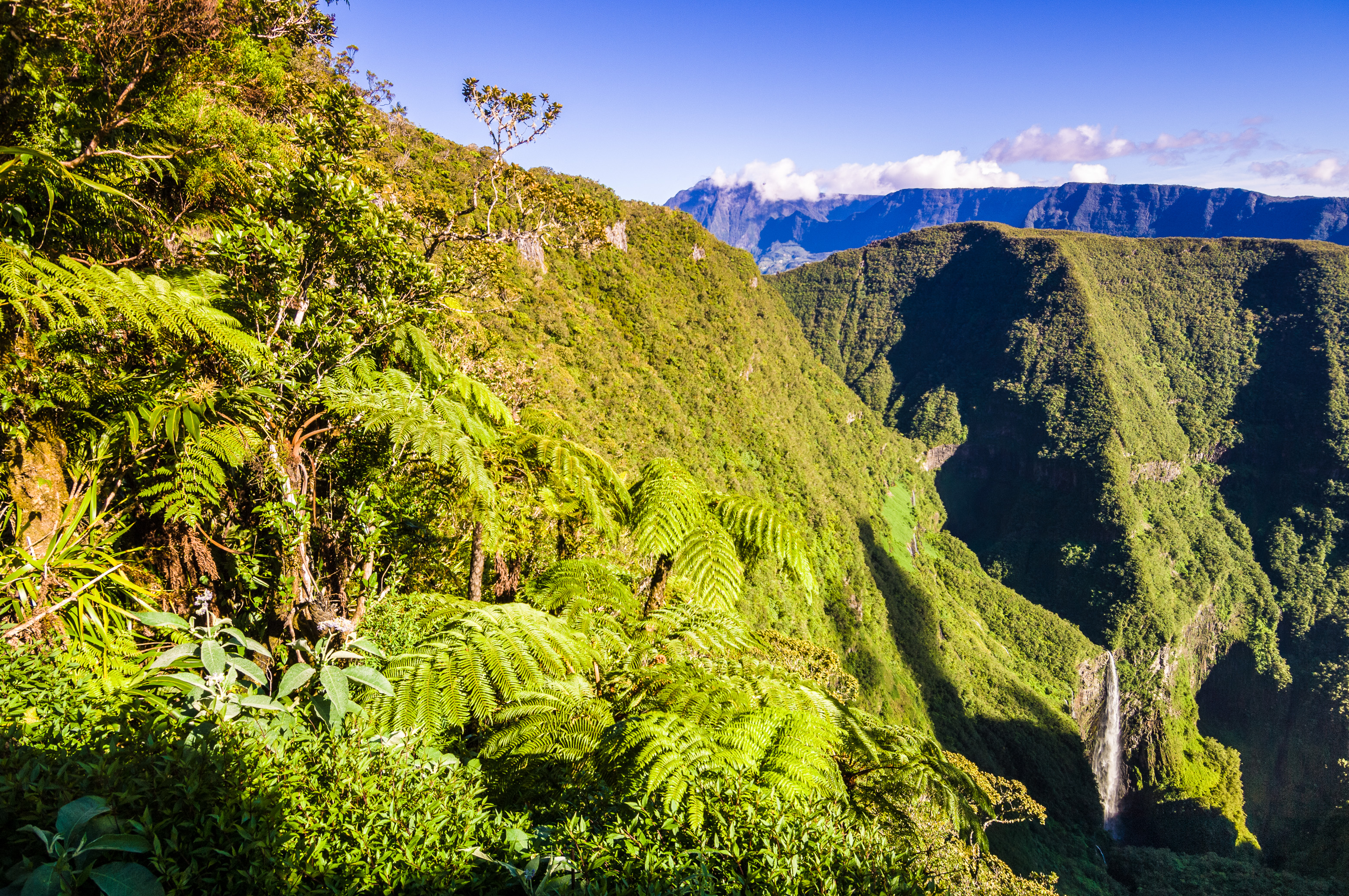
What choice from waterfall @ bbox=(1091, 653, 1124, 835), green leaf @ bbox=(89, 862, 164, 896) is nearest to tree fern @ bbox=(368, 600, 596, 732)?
green leaf @ bbox=(89, 862, 164, 896)

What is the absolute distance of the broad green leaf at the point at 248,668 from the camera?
66.6 inches

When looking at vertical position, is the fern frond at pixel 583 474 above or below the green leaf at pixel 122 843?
above

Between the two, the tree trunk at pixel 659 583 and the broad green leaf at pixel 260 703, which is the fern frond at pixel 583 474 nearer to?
the tree trunk at pixel 659 583

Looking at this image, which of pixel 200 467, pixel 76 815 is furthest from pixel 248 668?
pixel 200 467

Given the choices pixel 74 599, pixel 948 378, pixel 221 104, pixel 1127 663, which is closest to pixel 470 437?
pixel 74 599

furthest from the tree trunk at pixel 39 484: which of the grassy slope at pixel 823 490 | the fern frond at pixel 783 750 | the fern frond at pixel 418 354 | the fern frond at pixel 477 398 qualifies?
the grassy slope at pixel 823 490

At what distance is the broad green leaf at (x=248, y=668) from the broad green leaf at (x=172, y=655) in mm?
148

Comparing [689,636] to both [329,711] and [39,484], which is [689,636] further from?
[39,484]

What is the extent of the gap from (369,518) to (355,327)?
0.97 meters

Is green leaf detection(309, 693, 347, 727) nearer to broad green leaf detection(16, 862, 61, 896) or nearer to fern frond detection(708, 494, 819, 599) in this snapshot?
broad green leaf detection(16, 862, 61, 896)

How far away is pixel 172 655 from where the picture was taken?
1734mm

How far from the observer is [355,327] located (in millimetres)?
2771

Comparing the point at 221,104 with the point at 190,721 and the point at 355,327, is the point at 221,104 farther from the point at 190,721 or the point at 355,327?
the point at 190,721

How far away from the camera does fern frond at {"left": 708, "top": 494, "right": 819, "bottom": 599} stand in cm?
394
